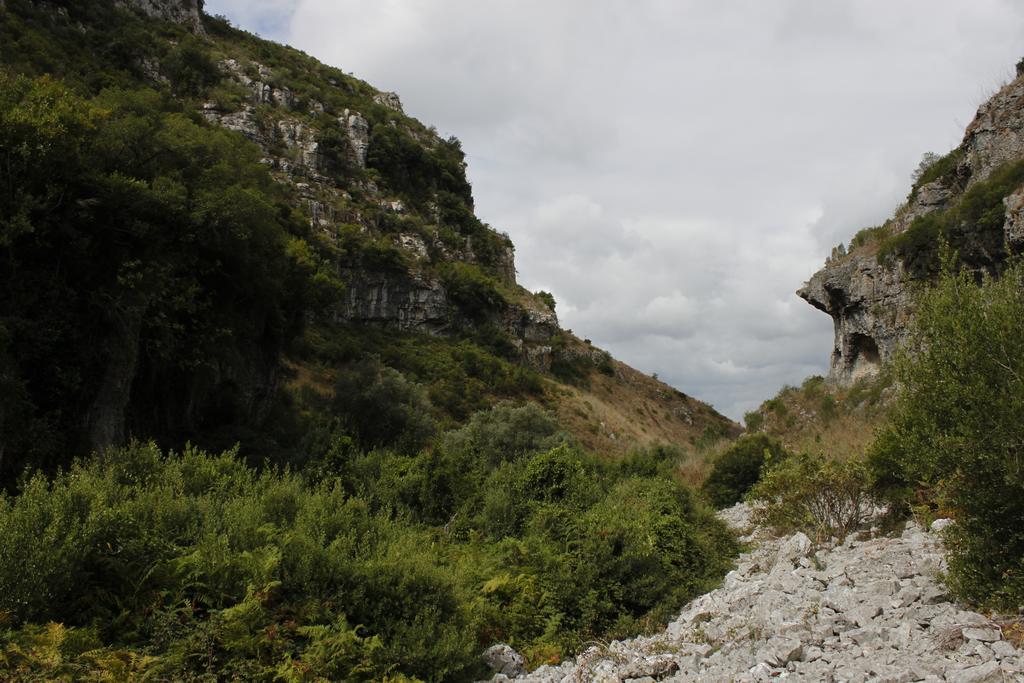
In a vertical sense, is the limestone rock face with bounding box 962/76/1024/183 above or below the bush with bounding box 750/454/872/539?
above

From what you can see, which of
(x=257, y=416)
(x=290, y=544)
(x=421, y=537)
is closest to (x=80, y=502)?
(x=290, y=544)

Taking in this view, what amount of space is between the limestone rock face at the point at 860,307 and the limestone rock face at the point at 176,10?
202 ft

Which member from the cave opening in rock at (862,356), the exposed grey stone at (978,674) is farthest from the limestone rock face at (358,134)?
the exposed grey stone at (978,674)

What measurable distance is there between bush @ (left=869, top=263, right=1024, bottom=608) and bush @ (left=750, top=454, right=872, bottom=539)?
4223 millimetres

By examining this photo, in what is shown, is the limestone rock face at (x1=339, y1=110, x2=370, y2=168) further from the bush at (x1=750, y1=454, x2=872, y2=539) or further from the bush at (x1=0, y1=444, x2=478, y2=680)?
the bush at (x1=0, y1=444, x2=478, y2=680)

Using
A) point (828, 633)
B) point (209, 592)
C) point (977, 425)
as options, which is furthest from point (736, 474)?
point (209, 592)

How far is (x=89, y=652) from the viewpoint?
512 centimetres

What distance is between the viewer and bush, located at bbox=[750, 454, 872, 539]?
35.6 feet

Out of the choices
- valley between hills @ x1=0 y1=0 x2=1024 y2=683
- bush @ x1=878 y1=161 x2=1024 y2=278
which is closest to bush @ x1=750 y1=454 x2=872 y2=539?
valley between hills @ x1=0 y1=0 x2=1024 y2=683

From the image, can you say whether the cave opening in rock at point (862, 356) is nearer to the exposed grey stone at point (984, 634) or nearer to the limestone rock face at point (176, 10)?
the exposed grey stone at point (984, 634)

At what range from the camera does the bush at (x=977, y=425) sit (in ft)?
18.9

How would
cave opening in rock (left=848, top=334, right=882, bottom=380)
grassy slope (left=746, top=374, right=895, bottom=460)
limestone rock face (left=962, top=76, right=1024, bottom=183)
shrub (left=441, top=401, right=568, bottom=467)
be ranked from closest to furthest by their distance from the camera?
grassy slope (left=746, top=374, right=895, bottom=460), limestone rock face (left=962, top=76, right=1024, bottom=183), shrub (left=441, top=401, right=568, bottom=467), cave opening in rock (left=848, top=334, right=882, bottom=380)

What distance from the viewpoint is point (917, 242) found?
23.6 metres

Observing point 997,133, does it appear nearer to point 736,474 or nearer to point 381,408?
point 736,474
